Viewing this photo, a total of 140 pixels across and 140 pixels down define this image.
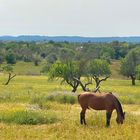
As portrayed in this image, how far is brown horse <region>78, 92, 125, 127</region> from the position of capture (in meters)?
17.7

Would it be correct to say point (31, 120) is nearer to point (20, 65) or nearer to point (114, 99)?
point (114, 99)

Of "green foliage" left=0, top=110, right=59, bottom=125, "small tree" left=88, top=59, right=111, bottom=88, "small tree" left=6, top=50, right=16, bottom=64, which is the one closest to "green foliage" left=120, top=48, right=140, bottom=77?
"small tree" left=88, top=59, right=111, bottom=88

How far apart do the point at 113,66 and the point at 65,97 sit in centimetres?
8906

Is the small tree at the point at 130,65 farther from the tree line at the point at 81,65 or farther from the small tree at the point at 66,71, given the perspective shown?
the small tree at the point at 66,71

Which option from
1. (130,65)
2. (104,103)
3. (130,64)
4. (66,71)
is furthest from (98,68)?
(104,103)

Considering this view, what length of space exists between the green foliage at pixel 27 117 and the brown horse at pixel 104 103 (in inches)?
77.8

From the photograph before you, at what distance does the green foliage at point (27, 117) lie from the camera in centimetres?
1888

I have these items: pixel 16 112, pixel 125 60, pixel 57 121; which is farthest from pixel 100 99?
pixel 125 60

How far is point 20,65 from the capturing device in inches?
4820

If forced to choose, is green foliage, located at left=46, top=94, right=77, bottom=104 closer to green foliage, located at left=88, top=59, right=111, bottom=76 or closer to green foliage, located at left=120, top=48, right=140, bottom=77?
green foliage, located at left=88, top=59, right=111, bottom=76

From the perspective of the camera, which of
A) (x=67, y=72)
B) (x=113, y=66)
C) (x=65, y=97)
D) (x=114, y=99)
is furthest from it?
(x=113, y=66)

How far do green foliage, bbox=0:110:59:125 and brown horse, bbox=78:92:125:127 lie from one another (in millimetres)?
1977

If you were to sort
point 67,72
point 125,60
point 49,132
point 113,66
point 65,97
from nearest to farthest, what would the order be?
1. point 49,132
2. point 65,97
3. point 67,72
4. point 125,60
5. point 113,66

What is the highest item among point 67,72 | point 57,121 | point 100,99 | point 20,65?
point 100,99
